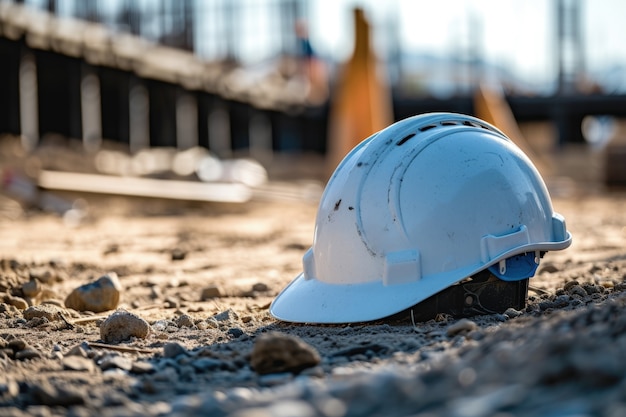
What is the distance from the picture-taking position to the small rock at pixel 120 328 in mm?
3750

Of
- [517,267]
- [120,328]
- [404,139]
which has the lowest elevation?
[120,328]

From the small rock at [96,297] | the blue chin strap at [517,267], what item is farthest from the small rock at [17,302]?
the blue chin strap at [517,267]

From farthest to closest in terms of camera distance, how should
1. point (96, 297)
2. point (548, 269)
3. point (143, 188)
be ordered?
point (143, 188)
point (548, 269)
point (96, 297)

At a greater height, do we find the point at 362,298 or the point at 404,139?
the point at 404,139

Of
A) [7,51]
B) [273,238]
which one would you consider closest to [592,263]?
[273,238]

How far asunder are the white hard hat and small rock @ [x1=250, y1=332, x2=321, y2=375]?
0.80 m

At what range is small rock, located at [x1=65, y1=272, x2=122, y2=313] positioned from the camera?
184 inches

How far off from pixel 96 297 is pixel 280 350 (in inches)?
77.0

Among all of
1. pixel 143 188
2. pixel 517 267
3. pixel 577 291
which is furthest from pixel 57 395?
pixel 143 188

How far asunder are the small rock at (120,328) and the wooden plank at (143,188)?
834 cm

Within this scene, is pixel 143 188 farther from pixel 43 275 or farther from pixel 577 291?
pixel 577 291

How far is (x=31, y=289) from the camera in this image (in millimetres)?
5047

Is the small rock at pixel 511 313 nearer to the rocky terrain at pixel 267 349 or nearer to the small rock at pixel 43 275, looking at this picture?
the rocky terrain at pixel 267 349

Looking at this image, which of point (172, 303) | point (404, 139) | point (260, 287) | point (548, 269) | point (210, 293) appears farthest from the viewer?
point (548, 269)
